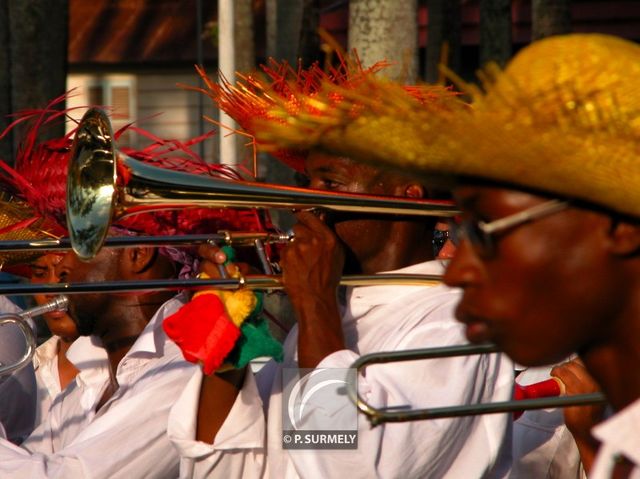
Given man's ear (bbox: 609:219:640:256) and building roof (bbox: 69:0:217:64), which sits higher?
building roof (bbox: 69:0:217:64)

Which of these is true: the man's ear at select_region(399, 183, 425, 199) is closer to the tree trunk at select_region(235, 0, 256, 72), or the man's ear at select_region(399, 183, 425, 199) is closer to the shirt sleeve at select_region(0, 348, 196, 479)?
the shirt sleeve at select_region(0, 348, 196, 479)

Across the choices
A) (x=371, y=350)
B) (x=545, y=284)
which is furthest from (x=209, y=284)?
(x=545, y=284)

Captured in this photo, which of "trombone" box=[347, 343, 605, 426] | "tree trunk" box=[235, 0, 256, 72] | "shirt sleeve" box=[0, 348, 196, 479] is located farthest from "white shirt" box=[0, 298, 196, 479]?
"tree trunk" box=[235, 0, 256, 72]

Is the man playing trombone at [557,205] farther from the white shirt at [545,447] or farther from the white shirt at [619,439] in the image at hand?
the white shirt at [545,447]

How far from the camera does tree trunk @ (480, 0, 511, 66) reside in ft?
29.9

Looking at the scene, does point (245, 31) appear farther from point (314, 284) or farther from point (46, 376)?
point (314, 284)

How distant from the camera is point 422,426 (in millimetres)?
2965

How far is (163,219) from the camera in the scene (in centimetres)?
414

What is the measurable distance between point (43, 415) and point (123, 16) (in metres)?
15.2

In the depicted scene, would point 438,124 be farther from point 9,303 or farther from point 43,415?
point 9,303

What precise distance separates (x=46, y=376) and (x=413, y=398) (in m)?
2.13

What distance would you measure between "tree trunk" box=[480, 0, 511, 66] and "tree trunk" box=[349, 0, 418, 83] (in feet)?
11.5

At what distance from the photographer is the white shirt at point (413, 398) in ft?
9.68

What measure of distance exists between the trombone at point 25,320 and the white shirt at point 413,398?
0.89 metres
